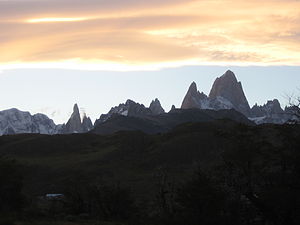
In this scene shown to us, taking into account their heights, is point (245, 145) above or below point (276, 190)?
above

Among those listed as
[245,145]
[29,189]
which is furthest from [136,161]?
[245,145]

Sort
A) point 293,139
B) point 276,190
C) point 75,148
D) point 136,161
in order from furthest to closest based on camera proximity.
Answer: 1. point 75,148
2. point 136,161
3. point 293,139
4. point 276,190

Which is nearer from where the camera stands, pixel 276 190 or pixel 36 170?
pixel 276 190

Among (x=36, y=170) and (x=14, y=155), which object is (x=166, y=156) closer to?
(x=36, y=170)

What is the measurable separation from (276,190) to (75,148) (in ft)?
487

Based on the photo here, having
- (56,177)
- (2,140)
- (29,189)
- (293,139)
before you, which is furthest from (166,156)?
(293,139)

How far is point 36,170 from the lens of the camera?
456 ft

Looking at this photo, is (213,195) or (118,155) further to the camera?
(118,155)

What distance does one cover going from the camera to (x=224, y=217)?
38.2m

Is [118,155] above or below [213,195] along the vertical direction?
above

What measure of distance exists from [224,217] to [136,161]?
11022 centimetres

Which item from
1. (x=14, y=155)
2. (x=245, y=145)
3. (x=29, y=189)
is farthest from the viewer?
(x=14, y=155)

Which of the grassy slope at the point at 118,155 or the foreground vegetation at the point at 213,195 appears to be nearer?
the foreground vegetation at the point at 213,195

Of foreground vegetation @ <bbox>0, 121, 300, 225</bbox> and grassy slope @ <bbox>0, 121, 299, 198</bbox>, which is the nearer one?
foreground vegetation @ <bbox>0, 121, 300, 225</bbox>
